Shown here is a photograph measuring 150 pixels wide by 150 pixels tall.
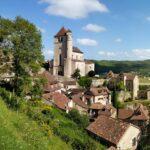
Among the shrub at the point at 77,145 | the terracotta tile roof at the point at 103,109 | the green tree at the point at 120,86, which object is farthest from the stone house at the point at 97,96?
the shrub at the point at 77,145

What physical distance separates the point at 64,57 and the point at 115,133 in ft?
215

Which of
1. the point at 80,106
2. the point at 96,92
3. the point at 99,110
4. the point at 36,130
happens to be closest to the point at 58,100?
the point at 80,106

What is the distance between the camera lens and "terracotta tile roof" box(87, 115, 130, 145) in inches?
1458

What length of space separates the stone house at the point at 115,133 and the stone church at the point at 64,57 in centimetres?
5823

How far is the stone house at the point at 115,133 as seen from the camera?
1444 inches

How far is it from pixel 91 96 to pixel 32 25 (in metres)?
30.2

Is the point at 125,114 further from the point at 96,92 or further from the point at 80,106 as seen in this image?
the point at 96,92

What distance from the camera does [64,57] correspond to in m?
102

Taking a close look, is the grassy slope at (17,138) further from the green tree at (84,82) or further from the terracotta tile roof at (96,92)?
the green tree at (84,82)

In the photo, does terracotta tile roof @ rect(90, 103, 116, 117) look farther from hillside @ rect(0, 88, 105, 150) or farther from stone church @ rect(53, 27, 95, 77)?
stone church @ rect(53, 27, 95, 77)

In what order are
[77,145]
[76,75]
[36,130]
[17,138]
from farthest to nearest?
1. [76,75]
2. [77,145]
3. [36,130]
4. [17,138]

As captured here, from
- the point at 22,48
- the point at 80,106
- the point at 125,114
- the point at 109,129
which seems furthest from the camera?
the point at 125,114

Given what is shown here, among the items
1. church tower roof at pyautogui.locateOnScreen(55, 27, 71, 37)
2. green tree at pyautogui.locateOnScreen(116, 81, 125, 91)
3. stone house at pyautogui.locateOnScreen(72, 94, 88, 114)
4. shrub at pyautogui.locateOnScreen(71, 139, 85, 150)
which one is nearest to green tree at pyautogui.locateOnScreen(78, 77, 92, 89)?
green tree at pyautogui.locateOnScreen(116, 81, 125, 91)

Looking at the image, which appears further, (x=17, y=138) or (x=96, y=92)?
(x=96, y=92)
